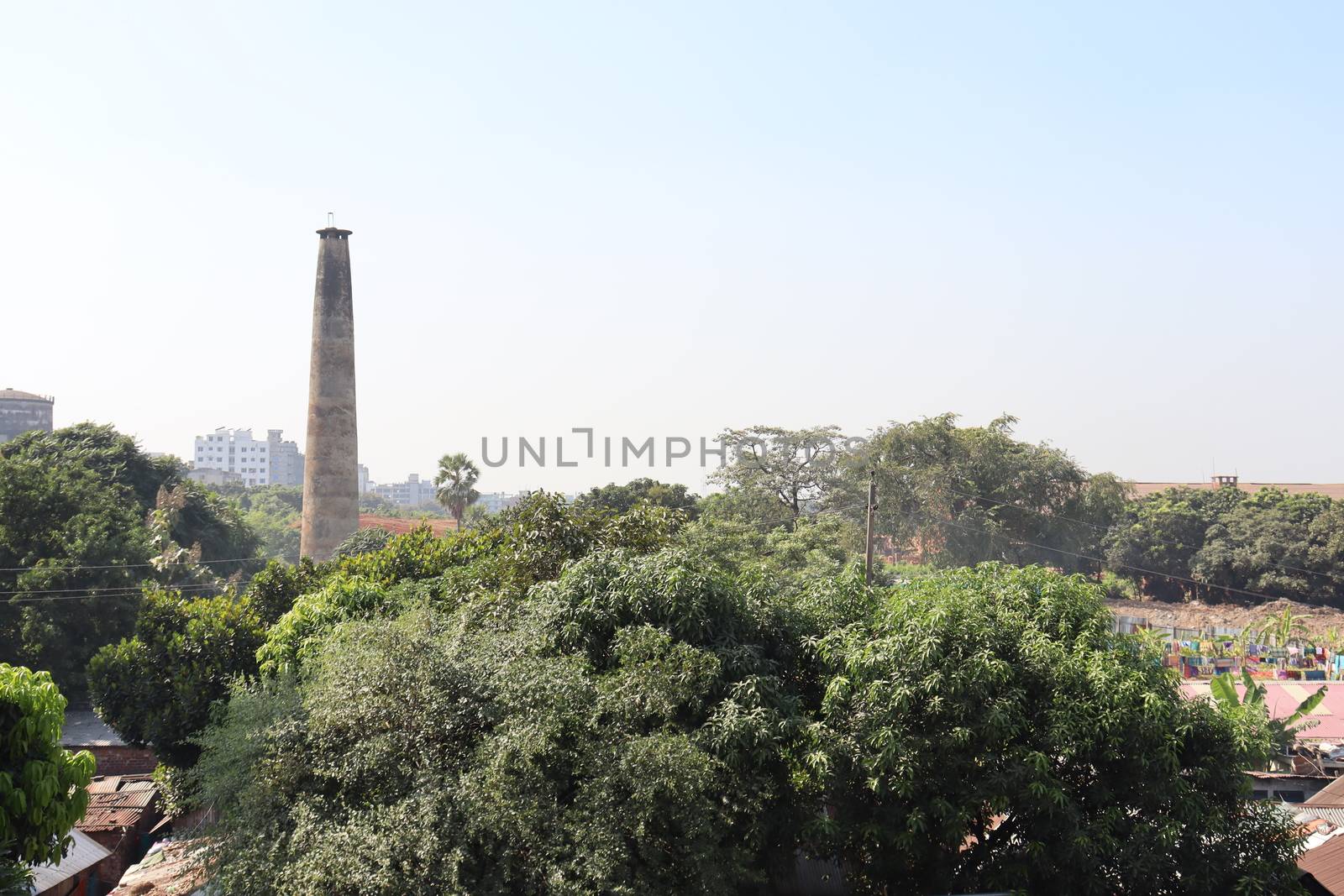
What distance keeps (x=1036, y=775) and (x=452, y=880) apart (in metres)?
5.31

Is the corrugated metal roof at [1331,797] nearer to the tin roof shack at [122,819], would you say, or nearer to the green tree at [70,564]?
the tin roof shack at [122,819]

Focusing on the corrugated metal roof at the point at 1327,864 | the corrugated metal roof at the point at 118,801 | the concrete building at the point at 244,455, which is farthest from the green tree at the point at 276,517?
the concrete building at the point at 244,455

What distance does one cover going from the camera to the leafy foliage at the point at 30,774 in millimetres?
7707

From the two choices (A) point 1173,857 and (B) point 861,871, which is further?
(B) point 861,871

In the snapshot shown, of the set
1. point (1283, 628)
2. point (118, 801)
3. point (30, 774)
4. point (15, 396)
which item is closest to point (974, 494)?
point (1283, 628)

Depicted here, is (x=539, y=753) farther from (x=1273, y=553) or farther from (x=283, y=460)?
(x=283, y=460)

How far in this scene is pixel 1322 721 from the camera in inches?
824

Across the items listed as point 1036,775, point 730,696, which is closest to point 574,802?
point 730,696

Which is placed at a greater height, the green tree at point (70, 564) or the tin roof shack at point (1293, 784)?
the green tree at point (70, 564)

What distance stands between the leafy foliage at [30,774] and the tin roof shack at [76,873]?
7.94 feet

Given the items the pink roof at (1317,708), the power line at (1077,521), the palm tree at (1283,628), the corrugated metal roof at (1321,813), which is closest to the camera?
the corrugated metal roof at (1321,813)

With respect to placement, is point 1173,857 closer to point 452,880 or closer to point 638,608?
point 638,608

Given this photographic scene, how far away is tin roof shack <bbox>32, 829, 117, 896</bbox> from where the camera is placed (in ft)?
36.5

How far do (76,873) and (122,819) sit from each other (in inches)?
172
